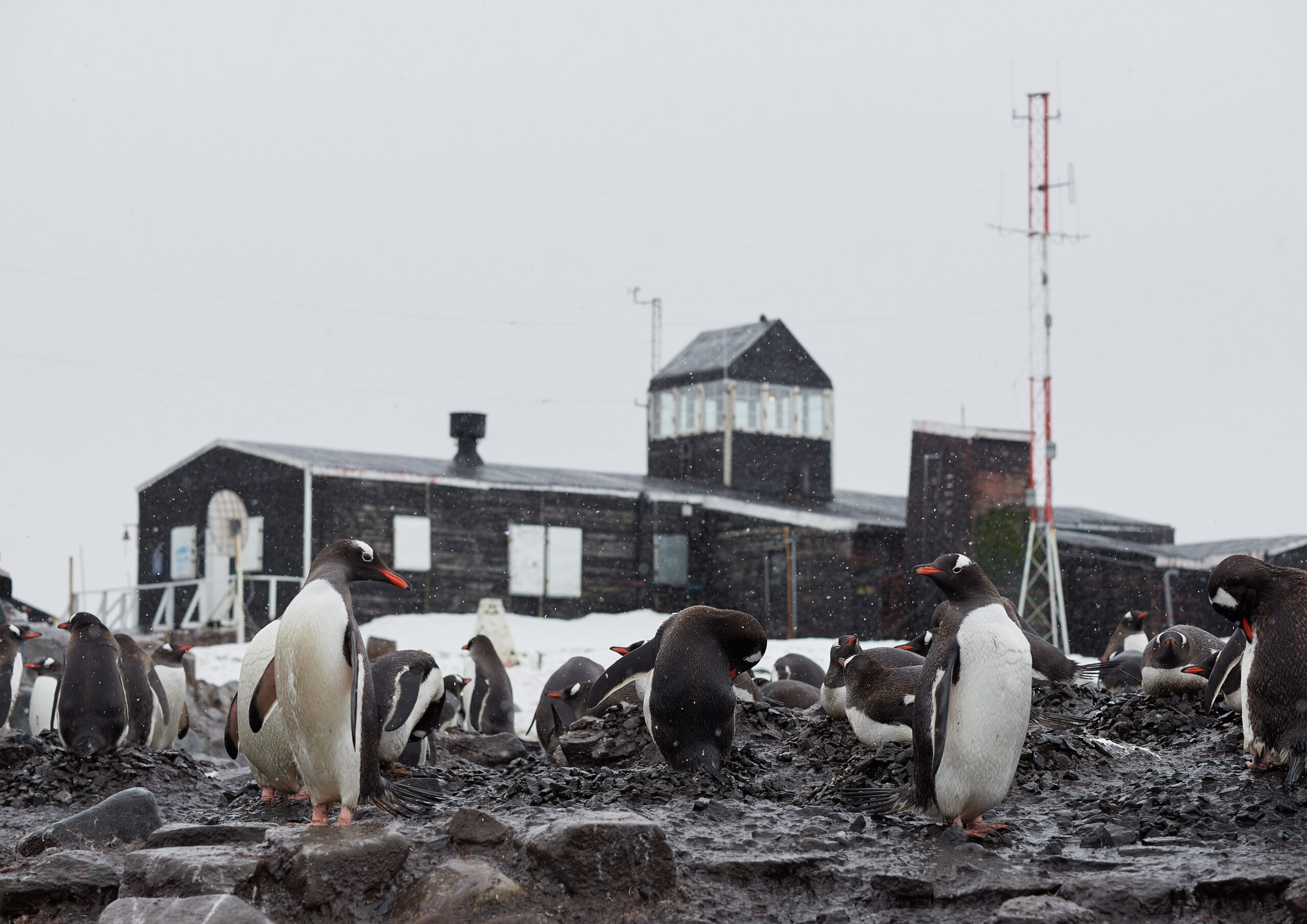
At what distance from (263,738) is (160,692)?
11.3ft

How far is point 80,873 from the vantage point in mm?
5605

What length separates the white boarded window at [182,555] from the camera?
2692cm

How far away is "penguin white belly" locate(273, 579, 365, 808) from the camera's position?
554 cm

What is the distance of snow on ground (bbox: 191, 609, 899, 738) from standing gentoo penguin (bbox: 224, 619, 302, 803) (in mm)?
7036

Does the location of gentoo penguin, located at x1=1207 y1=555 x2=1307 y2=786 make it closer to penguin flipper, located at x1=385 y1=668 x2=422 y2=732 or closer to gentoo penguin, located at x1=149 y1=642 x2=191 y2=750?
penguin flipper, located at x1=385 y1=668 x2=422 y2=732

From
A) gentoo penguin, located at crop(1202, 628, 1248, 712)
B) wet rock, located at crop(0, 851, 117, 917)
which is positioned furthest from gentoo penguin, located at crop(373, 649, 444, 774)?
gentoo penguin, located at crop(1202, 628, 1248, 712)

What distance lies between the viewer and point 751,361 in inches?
1160

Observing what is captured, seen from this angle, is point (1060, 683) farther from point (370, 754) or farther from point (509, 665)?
point (509, 665)

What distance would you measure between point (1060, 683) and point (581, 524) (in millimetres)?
17490

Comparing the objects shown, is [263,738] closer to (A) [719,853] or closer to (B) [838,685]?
(A) [719,853]

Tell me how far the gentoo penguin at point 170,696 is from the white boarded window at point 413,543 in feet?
42.2

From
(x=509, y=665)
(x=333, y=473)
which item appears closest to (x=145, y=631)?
(x=333, y=473)

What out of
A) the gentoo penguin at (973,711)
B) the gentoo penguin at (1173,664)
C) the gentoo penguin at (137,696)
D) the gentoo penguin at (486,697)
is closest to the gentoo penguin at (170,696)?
the gentoo penguin at (137,696)

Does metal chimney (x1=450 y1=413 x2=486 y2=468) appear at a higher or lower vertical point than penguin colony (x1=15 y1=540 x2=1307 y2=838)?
higher
